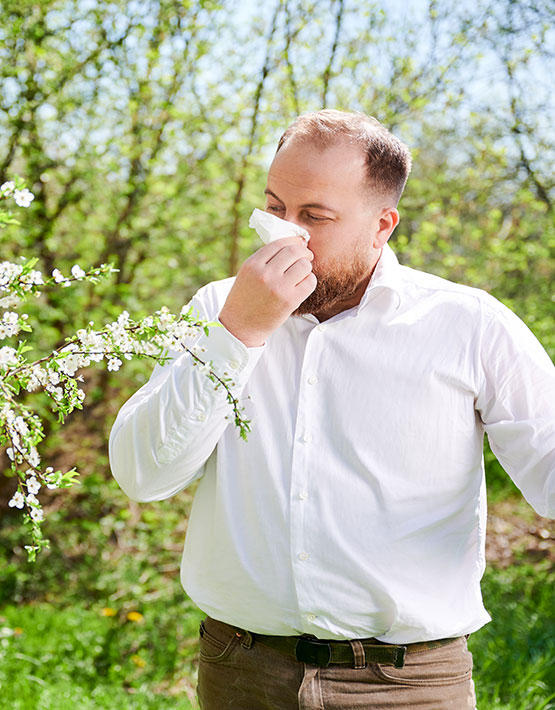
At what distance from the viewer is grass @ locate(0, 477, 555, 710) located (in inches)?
133

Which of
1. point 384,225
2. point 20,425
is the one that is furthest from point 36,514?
point 384,225

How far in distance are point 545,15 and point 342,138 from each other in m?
3.32

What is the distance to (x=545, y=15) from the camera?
15.3ft

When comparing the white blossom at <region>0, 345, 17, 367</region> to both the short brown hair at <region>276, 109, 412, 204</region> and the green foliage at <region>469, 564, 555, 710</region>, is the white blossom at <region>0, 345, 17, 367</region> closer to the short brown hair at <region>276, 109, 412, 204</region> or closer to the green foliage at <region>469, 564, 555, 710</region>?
the short brown hair at <region>276, 109, 412, 204</region>

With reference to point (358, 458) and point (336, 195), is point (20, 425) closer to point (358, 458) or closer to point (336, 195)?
point (358, 458)

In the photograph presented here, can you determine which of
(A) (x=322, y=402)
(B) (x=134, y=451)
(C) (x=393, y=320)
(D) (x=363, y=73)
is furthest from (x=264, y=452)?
(D) (x=363, y=73)

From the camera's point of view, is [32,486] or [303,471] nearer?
[32,486]

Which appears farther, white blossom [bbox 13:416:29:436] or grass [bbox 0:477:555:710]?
grass [bbox 0:477:555:710]

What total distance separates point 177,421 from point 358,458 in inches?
16.4

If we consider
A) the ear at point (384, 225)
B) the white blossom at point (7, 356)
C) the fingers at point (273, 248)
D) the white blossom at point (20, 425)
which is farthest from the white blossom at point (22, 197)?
the ear at point (384, 225)

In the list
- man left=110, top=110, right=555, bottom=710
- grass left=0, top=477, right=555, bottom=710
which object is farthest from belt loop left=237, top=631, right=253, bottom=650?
grass left=0, top=477, right=555, bottom=710

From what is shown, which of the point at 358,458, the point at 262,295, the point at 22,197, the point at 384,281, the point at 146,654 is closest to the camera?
the point at 22,197

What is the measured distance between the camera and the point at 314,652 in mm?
1732

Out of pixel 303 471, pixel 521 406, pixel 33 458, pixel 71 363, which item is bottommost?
pixel 303 471
